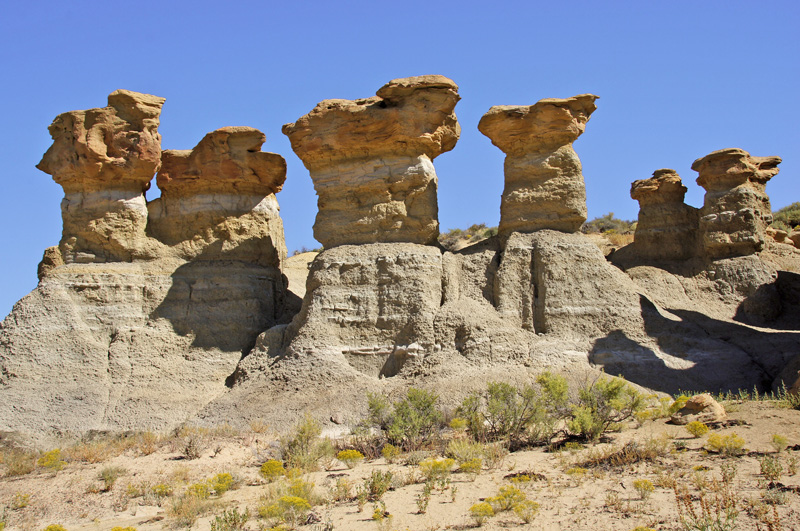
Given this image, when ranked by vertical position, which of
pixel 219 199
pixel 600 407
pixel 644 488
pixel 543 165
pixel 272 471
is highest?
pixel 219 199

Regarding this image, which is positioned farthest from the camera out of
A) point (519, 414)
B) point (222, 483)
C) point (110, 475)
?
point (519, 414)

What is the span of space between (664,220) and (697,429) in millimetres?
9842

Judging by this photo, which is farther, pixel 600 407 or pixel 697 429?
pixel 600 407

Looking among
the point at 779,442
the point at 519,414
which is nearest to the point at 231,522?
the point at 519,414

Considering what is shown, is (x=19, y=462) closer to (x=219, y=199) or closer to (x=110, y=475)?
(x=110, y=475)

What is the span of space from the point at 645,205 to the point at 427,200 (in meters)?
6.49

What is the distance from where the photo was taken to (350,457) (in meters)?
10.0

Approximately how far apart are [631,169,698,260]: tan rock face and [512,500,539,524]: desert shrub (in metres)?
12.0

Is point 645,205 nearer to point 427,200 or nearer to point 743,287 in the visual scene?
point 743,287

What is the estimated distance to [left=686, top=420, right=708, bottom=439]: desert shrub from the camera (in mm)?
9312

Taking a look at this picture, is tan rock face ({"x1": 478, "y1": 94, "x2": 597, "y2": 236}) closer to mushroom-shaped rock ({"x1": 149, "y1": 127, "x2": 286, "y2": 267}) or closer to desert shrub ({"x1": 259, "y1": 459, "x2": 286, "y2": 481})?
mushroom-shaped rock ({"x1": 149, "y1": 127, "x2": 286, "y2": 267})

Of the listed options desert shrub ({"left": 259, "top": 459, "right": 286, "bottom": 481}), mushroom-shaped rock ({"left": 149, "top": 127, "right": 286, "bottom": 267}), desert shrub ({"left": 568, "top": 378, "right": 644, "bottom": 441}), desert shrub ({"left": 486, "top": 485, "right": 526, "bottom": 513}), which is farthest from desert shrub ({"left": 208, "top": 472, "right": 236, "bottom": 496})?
mushroom-shaped rock ({"left": 149, "top": 127, "right": 286, "bottom": 267})

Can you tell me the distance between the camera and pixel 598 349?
13406 millimetres

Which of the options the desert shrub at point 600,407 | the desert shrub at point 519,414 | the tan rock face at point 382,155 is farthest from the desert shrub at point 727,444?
the tan rock face at point 382,155
